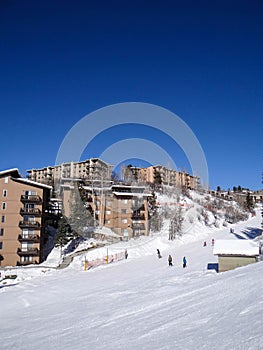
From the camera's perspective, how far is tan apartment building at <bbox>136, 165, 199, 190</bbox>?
11112cm

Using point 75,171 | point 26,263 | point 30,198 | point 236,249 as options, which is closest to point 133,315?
point 236,249

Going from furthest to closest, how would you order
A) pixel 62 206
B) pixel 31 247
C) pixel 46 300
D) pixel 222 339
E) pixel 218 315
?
1. pixel 62 206
2. pixel 31 247
3. pixel 46 300
4. pixel 218 315
5. pixel 222 339

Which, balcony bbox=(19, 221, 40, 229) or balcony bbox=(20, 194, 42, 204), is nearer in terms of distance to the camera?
balcony bbox=(19, 221, 40, 229)

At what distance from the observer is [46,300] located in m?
19.0

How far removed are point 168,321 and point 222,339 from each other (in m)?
3.27

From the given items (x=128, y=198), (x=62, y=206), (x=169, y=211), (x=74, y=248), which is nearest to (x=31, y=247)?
(x=74, y=248)

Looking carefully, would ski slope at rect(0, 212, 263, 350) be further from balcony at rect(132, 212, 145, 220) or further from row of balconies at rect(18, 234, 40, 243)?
balcony at rect(132, 212, 145, 220)

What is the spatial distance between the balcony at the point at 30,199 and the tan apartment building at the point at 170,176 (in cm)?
6690

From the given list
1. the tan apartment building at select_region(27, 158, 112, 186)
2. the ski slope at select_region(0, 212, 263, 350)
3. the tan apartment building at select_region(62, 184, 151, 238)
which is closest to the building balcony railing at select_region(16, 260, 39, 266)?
the tan apartment building at select_region(62, 184, 151, 238)

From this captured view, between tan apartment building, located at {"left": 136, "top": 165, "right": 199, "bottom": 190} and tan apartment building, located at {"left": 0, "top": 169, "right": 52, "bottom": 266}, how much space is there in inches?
2652

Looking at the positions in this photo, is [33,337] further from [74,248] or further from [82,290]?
[74,248]

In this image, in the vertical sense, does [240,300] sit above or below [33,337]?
above

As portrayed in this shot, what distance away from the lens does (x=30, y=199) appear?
44000 millimetres

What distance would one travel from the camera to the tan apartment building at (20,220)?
136 feet
